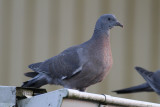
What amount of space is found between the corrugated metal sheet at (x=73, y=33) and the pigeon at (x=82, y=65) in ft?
6.77

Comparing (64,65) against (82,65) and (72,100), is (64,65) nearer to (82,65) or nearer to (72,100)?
(82,65)

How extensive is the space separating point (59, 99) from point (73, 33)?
14.3 ft

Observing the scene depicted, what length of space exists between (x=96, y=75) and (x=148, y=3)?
11.8ft

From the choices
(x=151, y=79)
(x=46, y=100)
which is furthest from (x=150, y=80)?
(x=46, y=100)

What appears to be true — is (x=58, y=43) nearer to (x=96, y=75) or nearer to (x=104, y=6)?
(x=104, y=6)

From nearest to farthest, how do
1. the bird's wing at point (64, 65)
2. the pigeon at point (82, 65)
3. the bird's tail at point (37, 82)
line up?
the pigeon at point (82, 65), the bird's wing at point (64, 65), the bird's tail at point (37, 82)

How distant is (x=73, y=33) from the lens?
692 cm

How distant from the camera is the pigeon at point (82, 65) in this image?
407 centimetres

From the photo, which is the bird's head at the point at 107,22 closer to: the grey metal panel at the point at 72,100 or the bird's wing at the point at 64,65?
the bird's wing at the point at 64,65

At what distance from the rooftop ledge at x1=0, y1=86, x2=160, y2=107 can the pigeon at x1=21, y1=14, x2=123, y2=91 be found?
1.16 metres

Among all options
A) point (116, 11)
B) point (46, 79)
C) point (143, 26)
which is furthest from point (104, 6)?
point (46, 79)

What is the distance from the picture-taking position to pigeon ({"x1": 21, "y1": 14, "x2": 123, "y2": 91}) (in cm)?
407

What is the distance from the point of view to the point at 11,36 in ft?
21.7

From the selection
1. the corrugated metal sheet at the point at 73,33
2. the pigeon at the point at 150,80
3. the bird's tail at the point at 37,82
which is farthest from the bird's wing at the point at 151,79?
the bird's tail at the point at 37,82
